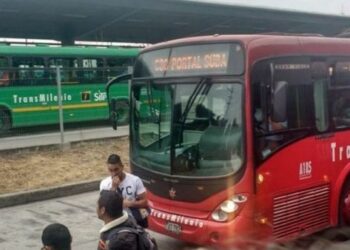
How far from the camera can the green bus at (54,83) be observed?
57.9ft

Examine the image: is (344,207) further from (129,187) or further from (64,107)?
(64,107)

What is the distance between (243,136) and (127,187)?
1.37 meters

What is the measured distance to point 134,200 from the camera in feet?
19.8

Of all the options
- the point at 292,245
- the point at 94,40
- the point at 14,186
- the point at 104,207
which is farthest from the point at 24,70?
the point at 94,40

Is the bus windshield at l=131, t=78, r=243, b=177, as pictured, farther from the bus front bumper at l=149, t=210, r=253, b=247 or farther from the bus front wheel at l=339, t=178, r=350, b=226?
the bus front wheel at l=339, t=178, r=350, b=226

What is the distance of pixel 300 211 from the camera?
6570mm

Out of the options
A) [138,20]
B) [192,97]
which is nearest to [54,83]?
[192,97]

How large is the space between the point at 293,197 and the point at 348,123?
152 centimetres

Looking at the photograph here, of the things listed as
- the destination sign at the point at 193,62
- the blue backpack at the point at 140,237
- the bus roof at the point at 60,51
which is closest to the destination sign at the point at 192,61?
the destination sign at the point at 193,62

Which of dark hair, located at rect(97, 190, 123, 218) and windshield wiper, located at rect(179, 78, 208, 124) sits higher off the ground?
windshield wiper, located at rect(179, 78, 208, 124)

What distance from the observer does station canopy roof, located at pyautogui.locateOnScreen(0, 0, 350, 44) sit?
2792cm

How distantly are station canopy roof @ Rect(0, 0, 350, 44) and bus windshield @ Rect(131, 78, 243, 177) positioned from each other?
20508mm

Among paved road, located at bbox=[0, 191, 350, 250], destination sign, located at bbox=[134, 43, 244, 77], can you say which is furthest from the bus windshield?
paved road, located at bbox=[0, 191, 350, 250]

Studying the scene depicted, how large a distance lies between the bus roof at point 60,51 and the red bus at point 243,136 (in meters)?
12.3
